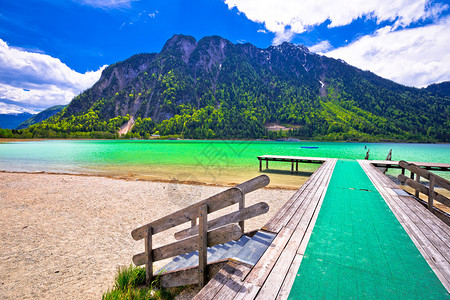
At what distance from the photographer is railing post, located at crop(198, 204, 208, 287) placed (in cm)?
274

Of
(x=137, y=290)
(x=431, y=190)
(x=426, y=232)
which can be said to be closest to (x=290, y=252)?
(x=137, y=290)

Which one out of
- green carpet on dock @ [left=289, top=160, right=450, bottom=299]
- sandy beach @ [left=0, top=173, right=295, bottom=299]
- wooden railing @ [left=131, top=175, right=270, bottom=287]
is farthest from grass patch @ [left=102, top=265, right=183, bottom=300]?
green carpet on dock @ [left=289, top=160, right=450, bottom=299]

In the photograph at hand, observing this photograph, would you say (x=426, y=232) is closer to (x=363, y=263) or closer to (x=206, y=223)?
(x=363, y=263)

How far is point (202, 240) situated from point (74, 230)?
22.8 ft

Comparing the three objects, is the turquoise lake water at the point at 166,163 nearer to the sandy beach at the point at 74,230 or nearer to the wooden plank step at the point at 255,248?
the sandy beach at the point at 74,230

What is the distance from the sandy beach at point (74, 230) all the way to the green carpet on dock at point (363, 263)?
12.0ft

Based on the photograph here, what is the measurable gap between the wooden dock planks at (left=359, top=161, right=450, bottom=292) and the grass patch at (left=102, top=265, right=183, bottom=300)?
3954mm

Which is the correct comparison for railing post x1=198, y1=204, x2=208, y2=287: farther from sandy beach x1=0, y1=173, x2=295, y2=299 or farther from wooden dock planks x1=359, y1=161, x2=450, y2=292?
wooden dock planks x1=359, y1=161, x2=450, y2=292

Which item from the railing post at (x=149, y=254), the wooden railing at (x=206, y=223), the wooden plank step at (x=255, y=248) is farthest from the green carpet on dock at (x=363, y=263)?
the railing post at (x=149, y=254)

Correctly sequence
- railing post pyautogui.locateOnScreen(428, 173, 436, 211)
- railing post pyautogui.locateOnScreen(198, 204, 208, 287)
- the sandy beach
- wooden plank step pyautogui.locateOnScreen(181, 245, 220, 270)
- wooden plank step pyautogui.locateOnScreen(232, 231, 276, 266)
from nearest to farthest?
1. railing post pyautogui.locateOnScreen(198, 204, 208, 287)
2. wooden plank step pyautogui.locateOnScreen(232, 231, 276, 266)
3. wooden plank step pyautogui.locateOnScreen(181, 245, 220, 270)
4. the sandy beach
5. railing post pyautogui.locateOnScreen(428, 173, 436, 211)

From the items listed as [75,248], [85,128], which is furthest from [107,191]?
[85,128]

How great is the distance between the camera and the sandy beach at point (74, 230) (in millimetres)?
4684

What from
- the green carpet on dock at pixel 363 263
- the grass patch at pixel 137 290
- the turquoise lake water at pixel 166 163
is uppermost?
the green carpet on dock at pixel 363 263

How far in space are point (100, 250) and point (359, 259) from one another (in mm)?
6456
